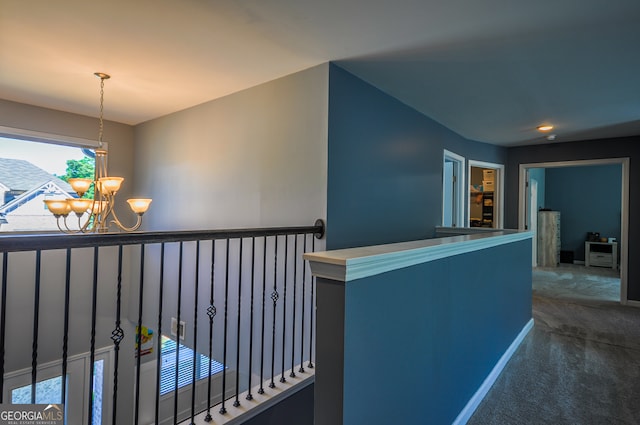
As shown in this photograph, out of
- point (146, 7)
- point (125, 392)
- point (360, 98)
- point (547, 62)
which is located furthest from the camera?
point (125, 392)

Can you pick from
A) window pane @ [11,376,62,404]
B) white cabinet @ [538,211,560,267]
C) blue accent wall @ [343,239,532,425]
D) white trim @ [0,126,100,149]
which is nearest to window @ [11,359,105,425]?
window pane @ [11,376,62,404]

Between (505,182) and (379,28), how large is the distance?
4.52 m

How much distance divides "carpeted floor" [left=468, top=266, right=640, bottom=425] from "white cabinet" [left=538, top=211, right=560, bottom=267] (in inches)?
128

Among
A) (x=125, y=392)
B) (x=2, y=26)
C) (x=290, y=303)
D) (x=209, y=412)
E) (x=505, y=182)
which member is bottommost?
(x=125, y=392)

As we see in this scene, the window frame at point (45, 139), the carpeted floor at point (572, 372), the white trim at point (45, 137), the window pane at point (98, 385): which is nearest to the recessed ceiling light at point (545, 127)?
the carpeted floor at point (572, 372)

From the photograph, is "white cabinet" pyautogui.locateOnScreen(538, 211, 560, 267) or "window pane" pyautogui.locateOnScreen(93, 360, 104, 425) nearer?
"window pane" pyautogui.locateOnScreen(93, 360, 104, 425)

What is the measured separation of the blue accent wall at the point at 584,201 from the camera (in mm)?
7668

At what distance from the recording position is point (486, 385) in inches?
90.1

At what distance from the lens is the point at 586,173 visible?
801 centimetres

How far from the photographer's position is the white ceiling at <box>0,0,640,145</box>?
1844 millimetres

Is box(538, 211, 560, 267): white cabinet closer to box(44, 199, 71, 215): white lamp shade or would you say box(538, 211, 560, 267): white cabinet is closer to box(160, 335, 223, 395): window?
box(160, 335, 223, 395): window

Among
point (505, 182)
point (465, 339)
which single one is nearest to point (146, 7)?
point (465, 339)

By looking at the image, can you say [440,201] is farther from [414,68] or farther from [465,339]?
[465,339]

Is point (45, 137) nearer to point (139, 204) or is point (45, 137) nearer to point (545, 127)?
point (139, 204)
